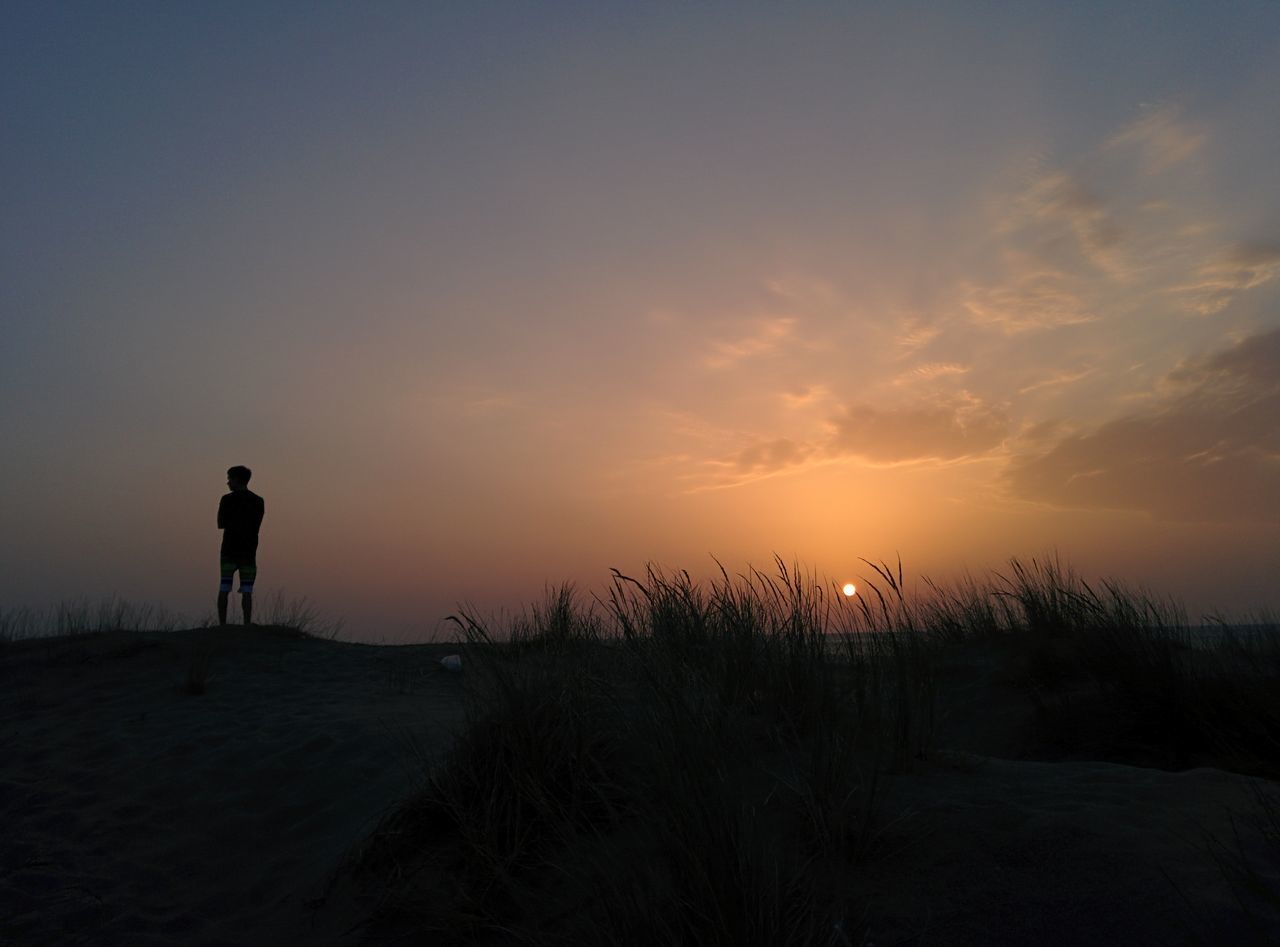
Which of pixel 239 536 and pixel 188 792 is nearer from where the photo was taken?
pixel 188 792

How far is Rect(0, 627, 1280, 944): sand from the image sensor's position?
8.04ft

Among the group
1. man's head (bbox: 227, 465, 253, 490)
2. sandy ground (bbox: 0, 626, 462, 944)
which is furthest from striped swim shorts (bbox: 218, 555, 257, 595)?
sandy ground (bbox: 0, 626, 462, 944)

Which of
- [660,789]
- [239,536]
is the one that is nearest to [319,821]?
[660,789]

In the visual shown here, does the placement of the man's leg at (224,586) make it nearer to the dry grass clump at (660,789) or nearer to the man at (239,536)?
the man at (239,536)

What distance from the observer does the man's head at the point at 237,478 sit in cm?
1146

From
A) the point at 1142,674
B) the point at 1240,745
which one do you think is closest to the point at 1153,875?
the point at 1240,745

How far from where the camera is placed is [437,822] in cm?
358

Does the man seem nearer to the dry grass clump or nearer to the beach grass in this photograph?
the beach grass

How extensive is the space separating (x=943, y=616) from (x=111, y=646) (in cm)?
1080

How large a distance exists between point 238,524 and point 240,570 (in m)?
0.71

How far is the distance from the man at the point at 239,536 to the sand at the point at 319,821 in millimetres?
2732

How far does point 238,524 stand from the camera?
11.2 metres

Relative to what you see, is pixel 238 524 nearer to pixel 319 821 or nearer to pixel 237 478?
pixel 237 478

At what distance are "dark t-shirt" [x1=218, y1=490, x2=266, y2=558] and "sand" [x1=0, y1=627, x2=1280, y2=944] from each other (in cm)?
283
